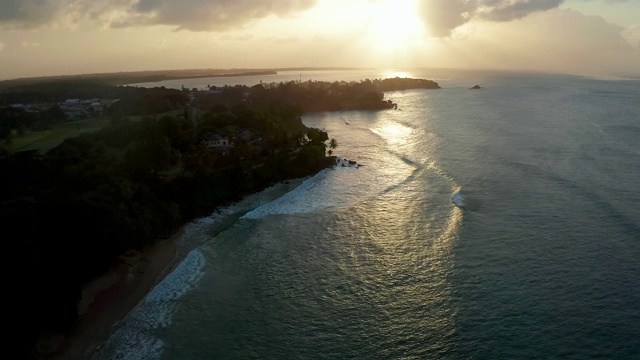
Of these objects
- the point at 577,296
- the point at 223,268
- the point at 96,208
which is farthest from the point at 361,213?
the point at 96,208

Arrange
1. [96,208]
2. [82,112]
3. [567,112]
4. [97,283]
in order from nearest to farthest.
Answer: [97,283] < [96,208] < [82,112] < [567,112]

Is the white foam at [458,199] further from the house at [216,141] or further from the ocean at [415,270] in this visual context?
the house at [216,141]

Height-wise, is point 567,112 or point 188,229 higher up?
point 567,112

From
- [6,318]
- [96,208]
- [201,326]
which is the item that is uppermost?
[96,208]

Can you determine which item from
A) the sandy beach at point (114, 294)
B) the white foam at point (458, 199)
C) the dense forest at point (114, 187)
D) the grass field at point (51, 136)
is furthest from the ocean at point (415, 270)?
the grass field at point (51, 136)

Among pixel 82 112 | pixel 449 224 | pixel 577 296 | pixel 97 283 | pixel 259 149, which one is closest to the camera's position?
pixel 577 296

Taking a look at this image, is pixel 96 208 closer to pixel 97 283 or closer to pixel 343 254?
pixel 97 283

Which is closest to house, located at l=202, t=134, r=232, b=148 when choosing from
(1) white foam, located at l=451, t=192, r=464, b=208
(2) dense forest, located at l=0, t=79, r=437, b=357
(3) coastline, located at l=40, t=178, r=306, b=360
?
(2) dense forest, located at l=0, t=79, r=437, b=357
